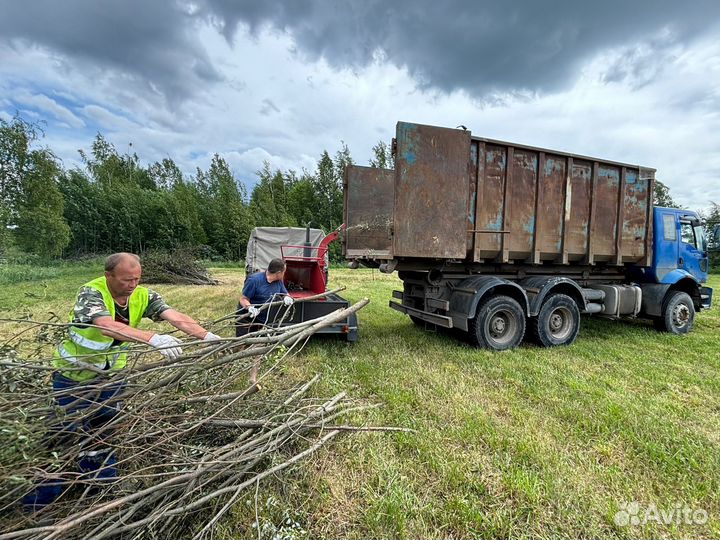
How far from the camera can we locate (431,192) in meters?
4.51

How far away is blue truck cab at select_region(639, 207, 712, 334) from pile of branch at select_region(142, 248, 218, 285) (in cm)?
1326

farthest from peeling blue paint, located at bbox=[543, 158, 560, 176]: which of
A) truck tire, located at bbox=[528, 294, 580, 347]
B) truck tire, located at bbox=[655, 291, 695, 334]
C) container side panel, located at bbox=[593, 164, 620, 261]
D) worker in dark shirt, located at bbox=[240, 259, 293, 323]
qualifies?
worker in dark shirt, located at bbox=[240, 259, 293, 323]

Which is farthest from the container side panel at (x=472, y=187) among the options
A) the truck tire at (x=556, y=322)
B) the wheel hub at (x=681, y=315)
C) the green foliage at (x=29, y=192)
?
the green foliage at (x=29, y=192)

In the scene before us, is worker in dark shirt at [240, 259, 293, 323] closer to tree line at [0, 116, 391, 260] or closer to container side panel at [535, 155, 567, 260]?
container side panel at [535, 155, 567, 260]

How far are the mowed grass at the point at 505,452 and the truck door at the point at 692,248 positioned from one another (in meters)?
2.44

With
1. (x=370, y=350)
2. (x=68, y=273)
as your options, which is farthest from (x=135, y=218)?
(x=370, y=350)

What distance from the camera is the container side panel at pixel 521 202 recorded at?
4.98 meters

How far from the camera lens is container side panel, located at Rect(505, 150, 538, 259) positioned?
4.98 meters

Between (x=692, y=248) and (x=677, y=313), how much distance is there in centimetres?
133

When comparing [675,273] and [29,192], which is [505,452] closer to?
[675,273]

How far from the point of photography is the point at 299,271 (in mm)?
6465

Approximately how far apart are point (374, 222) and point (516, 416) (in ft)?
12.5

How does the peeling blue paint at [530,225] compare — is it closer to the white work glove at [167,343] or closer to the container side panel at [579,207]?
the container side panel at [579,207]
